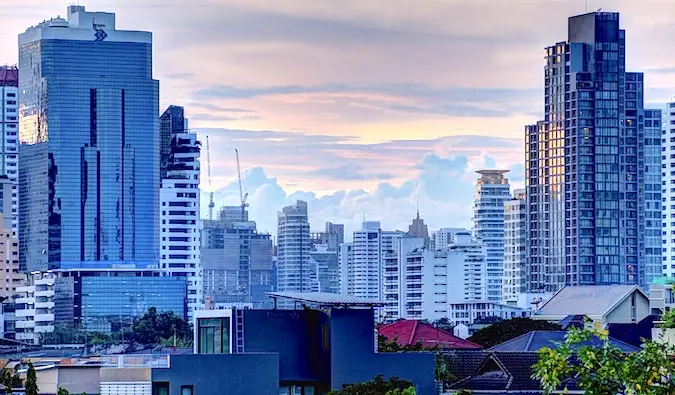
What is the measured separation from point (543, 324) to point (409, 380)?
45.9 m

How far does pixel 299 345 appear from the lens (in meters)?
63.4

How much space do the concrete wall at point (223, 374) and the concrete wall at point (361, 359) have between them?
2226 millimetres

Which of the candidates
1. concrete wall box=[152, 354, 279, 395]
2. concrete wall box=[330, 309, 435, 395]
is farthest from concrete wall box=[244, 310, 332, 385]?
concrete wall box=[152, 354, 279, 395]

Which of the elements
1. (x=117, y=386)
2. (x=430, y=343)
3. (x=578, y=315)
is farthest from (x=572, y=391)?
(x=578, y=315)

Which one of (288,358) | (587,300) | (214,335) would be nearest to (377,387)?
(288,358)

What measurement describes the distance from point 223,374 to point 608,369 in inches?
1443

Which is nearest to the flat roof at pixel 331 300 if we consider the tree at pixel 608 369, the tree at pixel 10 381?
the tree at pixel 10 381

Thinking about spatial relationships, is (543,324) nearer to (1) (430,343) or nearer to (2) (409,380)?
(1) (430,343)

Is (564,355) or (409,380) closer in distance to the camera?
(564,355)

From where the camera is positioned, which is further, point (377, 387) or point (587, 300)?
point (587, 300)

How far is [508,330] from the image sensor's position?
10425cm

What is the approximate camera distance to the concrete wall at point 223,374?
5906 cm

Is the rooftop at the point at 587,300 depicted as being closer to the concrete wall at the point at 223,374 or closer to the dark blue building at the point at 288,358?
the dark blue building at the point at 288,358

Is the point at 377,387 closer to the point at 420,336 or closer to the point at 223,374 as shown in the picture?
the point at 223,374
